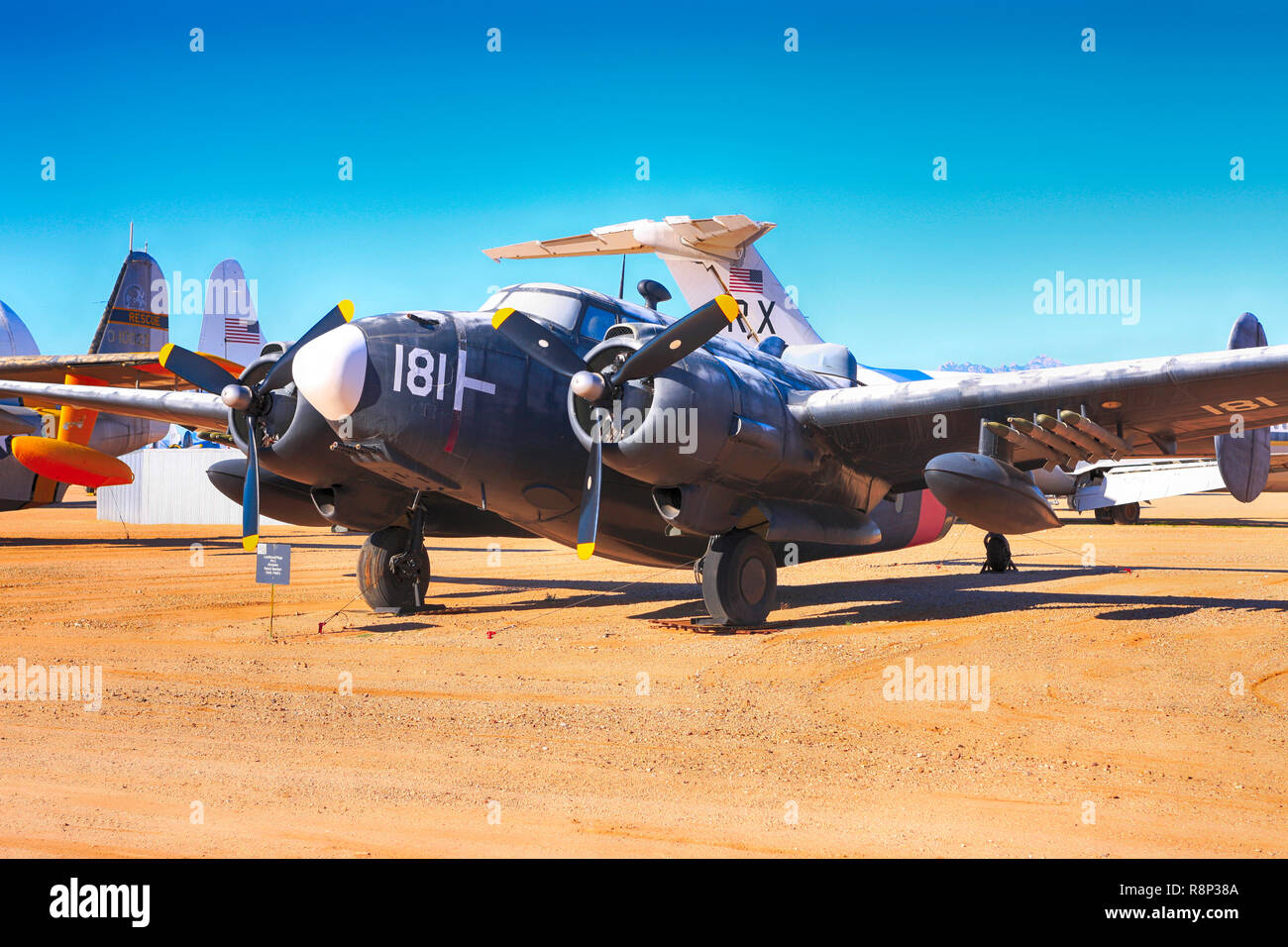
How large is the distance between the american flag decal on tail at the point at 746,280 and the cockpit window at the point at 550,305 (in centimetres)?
1731

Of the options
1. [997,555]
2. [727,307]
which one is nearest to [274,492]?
[727,307]

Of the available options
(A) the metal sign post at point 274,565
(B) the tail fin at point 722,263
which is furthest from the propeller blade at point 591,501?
(B) the tail fin at point 722,263

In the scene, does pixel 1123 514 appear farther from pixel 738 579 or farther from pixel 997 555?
pixel 738 579

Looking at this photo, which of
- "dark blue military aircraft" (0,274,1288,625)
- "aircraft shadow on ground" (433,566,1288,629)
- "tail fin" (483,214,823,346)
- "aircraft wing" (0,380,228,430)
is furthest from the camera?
"tail fin" (483,214,823,346)

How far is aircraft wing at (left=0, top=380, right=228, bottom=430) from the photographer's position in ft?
54.3

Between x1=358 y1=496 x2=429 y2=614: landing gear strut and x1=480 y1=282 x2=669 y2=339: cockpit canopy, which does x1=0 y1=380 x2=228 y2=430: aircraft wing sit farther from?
x1=480 y1=282 x2=669 y2=339: cockpit canopy

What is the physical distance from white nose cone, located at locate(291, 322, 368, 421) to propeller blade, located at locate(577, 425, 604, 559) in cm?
284

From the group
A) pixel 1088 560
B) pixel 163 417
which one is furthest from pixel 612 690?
pixel 1088 560

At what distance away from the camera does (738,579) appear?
13.1 m

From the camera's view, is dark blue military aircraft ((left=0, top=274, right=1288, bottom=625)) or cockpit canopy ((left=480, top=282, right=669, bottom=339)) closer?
dark blue military aircraft ((left=0, top=274, right=1288, bottom=625))

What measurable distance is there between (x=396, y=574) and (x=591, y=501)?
4.47 meters

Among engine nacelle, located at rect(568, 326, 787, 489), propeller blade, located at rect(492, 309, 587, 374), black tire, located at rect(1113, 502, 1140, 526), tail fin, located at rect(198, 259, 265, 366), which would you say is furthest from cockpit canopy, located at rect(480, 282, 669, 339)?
black tire, located at rect(1113, 502, 1140, 526)

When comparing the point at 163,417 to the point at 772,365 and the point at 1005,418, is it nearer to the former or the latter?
the point at 772,365

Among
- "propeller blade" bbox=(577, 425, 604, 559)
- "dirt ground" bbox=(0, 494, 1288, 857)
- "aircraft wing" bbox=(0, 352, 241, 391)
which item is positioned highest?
"aircraft wing" bbox=(0, 352, 241, 391)
